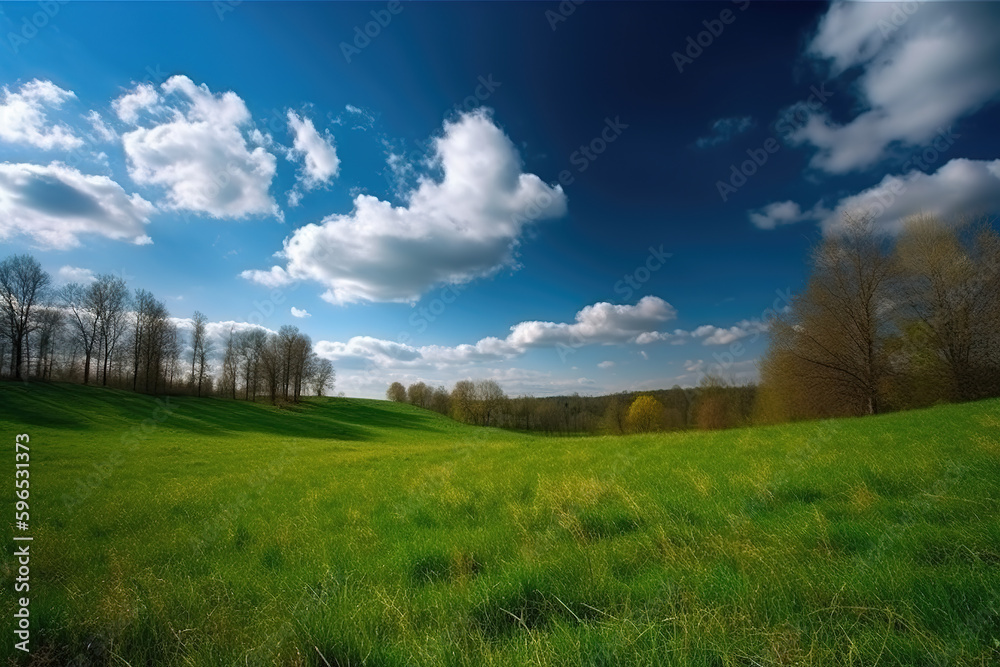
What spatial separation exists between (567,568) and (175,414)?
57419 millimetres

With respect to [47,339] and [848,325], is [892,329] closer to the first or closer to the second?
[848,325]

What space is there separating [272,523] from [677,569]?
24.3 feet

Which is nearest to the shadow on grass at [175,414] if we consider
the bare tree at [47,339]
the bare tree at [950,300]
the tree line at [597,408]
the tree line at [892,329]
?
the bare tree at [47,339]

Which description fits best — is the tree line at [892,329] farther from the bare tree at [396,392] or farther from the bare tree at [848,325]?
the bare tree at [396,392]

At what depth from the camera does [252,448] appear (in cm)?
2909

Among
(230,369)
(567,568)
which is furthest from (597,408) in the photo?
(567,568)

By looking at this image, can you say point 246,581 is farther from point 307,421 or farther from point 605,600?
point 307,421

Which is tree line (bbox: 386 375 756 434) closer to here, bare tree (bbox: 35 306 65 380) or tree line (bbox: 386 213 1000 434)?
A: tree line (bbox: 386 213 1000 434)

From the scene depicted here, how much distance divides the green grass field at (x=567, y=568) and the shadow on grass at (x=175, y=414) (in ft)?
119

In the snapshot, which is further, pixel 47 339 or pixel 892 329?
pixel 47 339

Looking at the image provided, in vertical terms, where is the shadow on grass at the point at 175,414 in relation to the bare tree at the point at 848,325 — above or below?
below

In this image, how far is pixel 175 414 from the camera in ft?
151

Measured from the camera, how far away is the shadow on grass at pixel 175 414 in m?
35.5

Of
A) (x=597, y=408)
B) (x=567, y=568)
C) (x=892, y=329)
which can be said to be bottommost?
(x=597, y=408)
